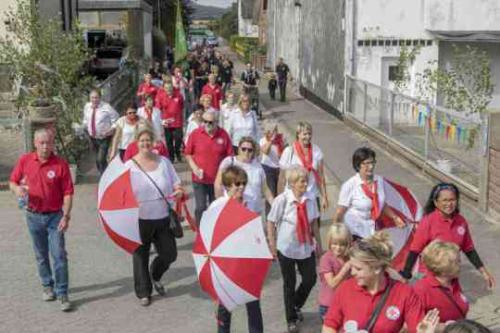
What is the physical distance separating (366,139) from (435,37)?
522 centimetres

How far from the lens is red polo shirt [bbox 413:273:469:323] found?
15.7 ft

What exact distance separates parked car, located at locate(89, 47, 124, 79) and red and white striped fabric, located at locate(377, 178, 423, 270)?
2614 centimetres

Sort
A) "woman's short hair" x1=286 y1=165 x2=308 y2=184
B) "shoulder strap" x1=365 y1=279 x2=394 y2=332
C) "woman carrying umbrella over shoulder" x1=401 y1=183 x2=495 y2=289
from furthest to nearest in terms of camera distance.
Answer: "woman's short hair" x1=286 y1=165 x2=308 y2=184, "woman carrying umbrella over shoulder" x1=401 y1=183 x2=495 y2=289, "shoulder strap" x1=365 y1=279 x2=394 y2=332

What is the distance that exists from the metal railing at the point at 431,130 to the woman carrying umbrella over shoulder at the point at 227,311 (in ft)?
18.9

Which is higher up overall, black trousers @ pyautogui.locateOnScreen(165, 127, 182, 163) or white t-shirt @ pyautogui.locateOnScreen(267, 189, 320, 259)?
white t-shirt @ pyautogui.locateOnScreen(267, 189, 320, 259)

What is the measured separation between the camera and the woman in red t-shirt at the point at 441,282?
15.7ft

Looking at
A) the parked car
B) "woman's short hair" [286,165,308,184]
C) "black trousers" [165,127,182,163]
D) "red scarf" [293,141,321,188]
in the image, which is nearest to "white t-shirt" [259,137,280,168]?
"red scarf" [293,141,321,188]

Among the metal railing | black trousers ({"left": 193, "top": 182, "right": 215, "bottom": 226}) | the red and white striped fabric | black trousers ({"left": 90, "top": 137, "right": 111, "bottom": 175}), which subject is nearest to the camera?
the red and white striped fabric

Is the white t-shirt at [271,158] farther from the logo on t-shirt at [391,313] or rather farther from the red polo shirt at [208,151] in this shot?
the logo on t-shirt at [391,313]

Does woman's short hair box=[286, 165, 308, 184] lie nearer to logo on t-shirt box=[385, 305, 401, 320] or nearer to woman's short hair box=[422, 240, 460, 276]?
woman's short hair box=[422, 240, 460, 276]

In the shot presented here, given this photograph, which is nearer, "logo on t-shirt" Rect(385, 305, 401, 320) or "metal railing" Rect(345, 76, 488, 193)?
"logo on t-shirt" Rect(385, 305, 401, 320)

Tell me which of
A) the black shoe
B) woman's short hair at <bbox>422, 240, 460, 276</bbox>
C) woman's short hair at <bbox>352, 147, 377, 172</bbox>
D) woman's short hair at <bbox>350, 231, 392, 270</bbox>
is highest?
woman's short hair at <bbox>352, 147, 377, 172</bbox>

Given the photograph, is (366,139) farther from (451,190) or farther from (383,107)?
(451,190)

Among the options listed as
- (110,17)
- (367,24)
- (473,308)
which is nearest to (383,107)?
(367,24)
